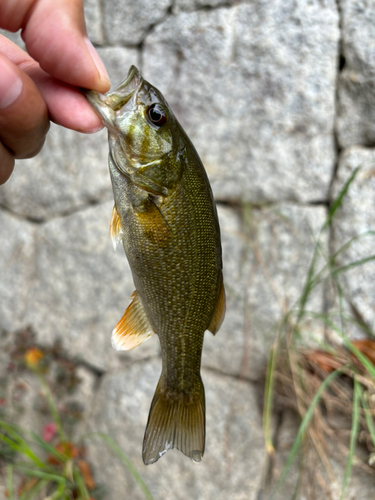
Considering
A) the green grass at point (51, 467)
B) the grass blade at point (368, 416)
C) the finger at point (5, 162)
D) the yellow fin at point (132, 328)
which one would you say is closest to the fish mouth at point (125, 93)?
the finger at point (5, 162)

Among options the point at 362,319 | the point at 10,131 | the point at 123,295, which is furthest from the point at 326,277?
the point at 10,131

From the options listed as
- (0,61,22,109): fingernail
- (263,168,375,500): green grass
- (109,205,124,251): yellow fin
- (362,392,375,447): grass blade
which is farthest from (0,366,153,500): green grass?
(0,61,22,109): fingernail

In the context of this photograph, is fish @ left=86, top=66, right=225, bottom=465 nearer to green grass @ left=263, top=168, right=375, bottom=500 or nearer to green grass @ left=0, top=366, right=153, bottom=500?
green grass @ left=263, top=168, right=375, bottom=500

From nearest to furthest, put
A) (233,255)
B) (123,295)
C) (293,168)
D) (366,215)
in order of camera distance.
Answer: (366,215)
(293,168)
(233,255)
(123,295)

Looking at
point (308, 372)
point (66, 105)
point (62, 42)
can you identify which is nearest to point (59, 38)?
point (62, 42)

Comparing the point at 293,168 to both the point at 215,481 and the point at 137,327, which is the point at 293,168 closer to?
the point at 137,327

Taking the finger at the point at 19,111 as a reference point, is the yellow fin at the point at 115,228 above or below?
below

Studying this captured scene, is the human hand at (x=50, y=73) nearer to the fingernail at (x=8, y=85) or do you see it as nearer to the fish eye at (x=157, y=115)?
the fingernail at (x=8, y=85)
